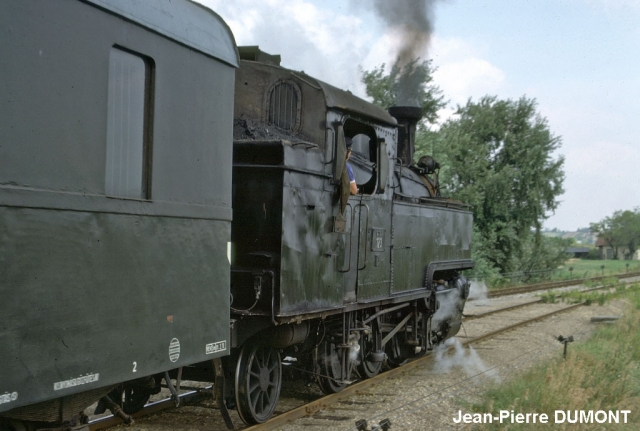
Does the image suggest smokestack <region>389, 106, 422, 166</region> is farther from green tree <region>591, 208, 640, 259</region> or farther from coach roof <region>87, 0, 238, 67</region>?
green tree <region>591, 208, 640, 259</region>

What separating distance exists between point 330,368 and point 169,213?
3568 mm

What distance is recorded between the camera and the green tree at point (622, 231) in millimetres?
89438

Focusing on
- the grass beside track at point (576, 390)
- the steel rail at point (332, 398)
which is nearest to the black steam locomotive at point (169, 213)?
the steel rail at point (332, 398)

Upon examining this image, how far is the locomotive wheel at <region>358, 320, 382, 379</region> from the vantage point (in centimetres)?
769

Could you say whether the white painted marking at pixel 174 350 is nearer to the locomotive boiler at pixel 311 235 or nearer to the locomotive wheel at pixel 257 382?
the locomotive boiler at pixel 311 235

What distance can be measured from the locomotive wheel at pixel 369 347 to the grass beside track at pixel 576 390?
54.1 inches

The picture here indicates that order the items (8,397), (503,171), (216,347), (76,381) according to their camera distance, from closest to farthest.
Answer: (8,397) → (76,381) → (216,347) → (503,171)

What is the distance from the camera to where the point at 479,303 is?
1844cm

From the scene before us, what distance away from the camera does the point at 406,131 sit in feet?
32.4

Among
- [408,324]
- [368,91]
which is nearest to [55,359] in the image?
[408,324]

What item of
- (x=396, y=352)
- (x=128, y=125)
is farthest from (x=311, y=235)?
(x=396, y=352)

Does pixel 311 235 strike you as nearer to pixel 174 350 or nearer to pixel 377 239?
pixel 377 239

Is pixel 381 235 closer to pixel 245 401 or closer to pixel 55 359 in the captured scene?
pixel 245 401

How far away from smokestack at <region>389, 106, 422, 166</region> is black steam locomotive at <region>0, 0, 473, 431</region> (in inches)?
94.0
